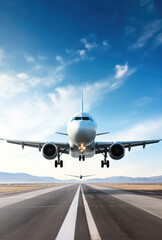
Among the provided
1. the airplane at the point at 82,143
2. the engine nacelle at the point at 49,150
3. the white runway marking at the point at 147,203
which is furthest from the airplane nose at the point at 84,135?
the white runway marking at the point at 147,203

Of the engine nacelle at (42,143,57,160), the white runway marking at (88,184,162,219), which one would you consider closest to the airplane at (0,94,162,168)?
the engine nacelle at (42,143,57,160)

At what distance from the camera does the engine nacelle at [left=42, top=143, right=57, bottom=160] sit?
2373 cm

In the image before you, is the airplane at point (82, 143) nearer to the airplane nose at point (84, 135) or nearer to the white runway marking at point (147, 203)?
the airplane nose at point (84, 135)

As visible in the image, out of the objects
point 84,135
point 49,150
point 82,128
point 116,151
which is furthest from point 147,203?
point 49,150

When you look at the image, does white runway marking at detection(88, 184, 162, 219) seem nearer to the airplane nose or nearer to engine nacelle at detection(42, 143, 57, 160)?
the airplane nose

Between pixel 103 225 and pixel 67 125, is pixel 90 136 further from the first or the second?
pixel 103 225

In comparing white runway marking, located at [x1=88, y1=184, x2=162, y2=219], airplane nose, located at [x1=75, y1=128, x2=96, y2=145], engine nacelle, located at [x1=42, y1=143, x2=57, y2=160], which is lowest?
white runway marking, located at [x1=88, y1=184, x2=162, y2=219]

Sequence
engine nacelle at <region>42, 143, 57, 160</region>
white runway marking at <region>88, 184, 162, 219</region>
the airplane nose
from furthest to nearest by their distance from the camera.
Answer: engine nacelle at <region>42, 143, 57, 160</region>, the airplane nose, white runway marking at <region>88, 184, 162, 219</region>

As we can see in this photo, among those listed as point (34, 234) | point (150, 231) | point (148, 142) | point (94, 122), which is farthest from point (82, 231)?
point (148, 142)

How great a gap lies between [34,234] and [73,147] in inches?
766

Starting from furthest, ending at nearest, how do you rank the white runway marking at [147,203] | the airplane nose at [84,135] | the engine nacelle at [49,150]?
1. the engine nacelle at [49,150]
2. the airplane nose at [84,135]
3. the white runway marking at [147,203]

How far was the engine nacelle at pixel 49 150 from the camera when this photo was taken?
934 inches

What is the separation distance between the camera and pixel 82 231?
5.81 m

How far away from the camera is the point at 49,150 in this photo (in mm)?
23875
